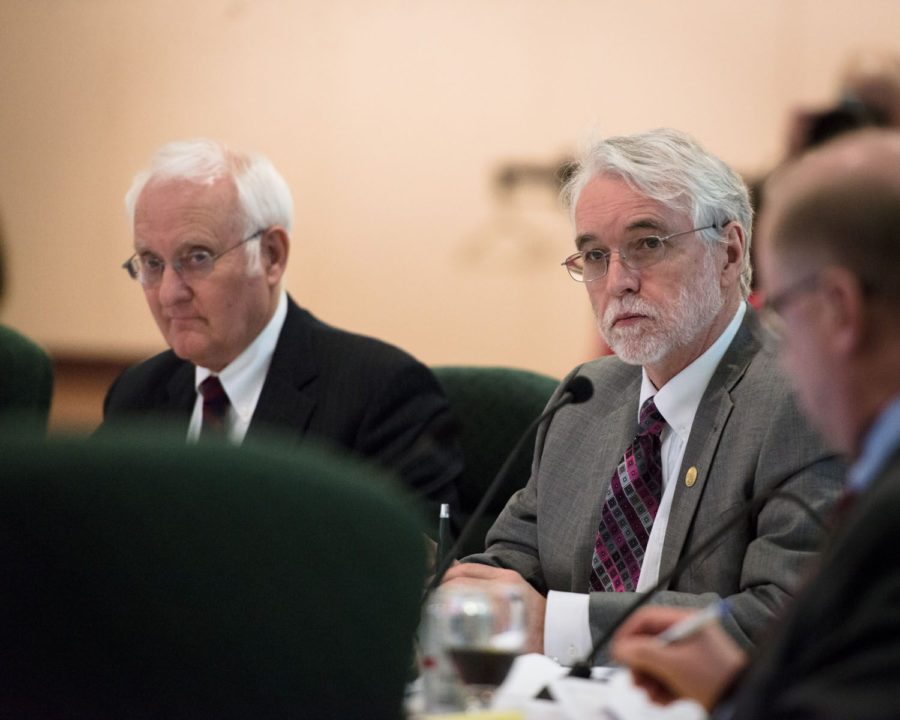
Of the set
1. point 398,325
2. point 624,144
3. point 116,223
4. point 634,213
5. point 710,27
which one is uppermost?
point 710,27

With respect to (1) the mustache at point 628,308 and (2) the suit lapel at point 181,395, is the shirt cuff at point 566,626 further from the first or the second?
(2) the suit lapel at point 181,395

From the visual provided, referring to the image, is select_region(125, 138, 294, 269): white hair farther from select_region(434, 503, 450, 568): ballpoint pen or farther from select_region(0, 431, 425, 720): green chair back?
select_region(0, 431, 425, 720): green chair back

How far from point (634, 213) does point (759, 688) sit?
1305mm

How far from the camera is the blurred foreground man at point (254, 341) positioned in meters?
2.52

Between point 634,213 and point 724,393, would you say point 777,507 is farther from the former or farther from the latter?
point 634,213

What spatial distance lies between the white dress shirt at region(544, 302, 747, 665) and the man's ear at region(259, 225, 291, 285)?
3.49 feet

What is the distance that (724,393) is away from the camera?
6.28 ft

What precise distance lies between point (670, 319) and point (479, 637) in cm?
96

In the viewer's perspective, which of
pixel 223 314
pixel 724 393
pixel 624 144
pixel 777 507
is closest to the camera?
pixel 777 507

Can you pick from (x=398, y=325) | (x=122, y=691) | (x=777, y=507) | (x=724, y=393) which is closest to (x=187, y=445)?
(x=122, y=691)

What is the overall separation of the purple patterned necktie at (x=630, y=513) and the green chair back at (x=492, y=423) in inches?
23.2

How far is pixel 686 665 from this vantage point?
1.04 meters

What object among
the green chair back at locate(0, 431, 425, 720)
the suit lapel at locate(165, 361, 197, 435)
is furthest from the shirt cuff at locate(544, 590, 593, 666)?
the suit lapel at locate(165, 361, 197, 435)

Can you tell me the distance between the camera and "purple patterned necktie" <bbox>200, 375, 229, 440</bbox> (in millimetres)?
2646
